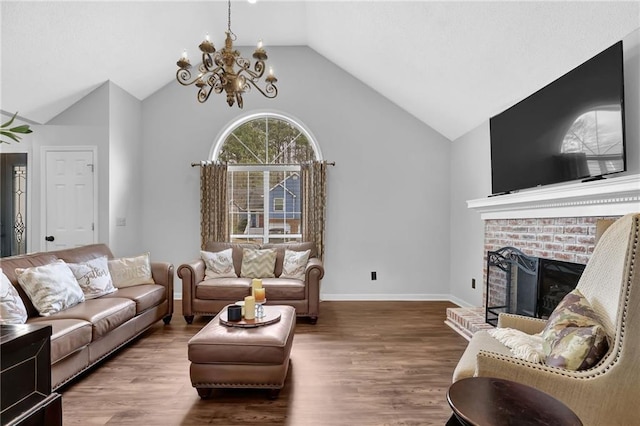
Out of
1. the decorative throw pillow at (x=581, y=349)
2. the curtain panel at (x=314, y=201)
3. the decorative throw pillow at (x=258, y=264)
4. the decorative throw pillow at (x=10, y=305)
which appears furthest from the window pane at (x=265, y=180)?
the decorative throw pillow at (x=581, y=349)

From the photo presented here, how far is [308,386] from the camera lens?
2.48 metres

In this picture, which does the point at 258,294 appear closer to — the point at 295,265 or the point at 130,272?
the point at 295,265

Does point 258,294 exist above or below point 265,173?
below

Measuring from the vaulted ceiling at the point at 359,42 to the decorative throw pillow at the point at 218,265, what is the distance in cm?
258

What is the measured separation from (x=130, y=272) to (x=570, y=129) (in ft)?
13.8

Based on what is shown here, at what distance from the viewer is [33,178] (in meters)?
A: 4.43

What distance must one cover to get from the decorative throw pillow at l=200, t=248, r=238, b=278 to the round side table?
11.4ft

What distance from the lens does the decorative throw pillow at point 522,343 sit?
1.74 meters

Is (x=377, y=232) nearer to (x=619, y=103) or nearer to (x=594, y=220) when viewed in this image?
(x=594, y=220)

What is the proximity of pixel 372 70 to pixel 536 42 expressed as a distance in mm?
2225

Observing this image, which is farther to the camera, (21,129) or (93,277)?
(93,277)

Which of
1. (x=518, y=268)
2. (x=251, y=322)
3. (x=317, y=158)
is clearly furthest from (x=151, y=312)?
(x=518, y=268)

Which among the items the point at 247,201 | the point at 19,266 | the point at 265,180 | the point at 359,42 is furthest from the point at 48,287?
the point at 359,42

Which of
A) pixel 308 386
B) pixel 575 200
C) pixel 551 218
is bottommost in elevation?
pixel 308 386
